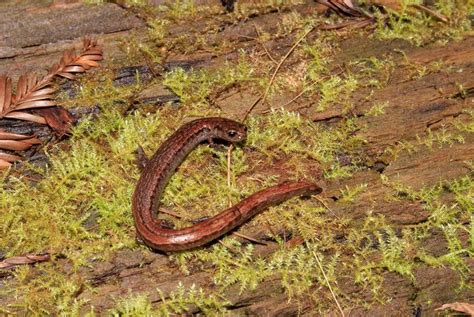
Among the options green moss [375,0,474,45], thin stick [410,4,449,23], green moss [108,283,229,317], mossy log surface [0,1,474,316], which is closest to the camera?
green moss [108,283,229,317]

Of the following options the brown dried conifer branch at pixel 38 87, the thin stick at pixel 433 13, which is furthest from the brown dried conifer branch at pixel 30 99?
the thin stick at pixel 433 13

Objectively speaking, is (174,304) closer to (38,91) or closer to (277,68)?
(38,91)

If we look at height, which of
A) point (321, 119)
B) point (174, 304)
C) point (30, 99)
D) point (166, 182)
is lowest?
point (174, 304)

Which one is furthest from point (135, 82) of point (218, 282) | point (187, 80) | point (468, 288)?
point (468, 288)

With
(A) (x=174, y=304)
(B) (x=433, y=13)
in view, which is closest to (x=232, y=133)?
(A) (x=174, y=304)

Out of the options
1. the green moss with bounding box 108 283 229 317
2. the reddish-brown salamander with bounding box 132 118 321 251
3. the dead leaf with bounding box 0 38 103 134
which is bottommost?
the green moss with bounding box 108 283 229 317

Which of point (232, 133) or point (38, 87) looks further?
point (38, 87)

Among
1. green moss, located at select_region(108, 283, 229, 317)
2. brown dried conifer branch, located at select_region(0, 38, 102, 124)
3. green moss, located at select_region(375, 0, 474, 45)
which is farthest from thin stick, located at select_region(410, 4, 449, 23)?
green moss, located at select_region(108, 283, 229, 317)

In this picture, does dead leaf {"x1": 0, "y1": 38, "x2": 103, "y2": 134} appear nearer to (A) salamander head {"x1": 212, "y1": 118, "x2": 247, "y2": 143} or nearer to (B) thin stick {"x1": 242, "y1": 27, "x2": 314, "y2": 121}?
(A) salamander head {"x1": 212, "y1": 118, "x2": 247, "y2": 143}

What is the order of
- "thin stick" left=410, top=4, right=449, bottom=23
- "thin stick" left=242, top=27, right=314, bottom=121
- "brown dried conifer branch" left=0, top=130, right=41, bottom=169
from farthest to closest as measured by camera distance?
"thin stick" left=410, top=4, right=449, bottom=23
"thin stick" left=242, top=27, right=314, bottom=121
"brown dried conifer branch" left=0, top=130, right=41, bottom=169
